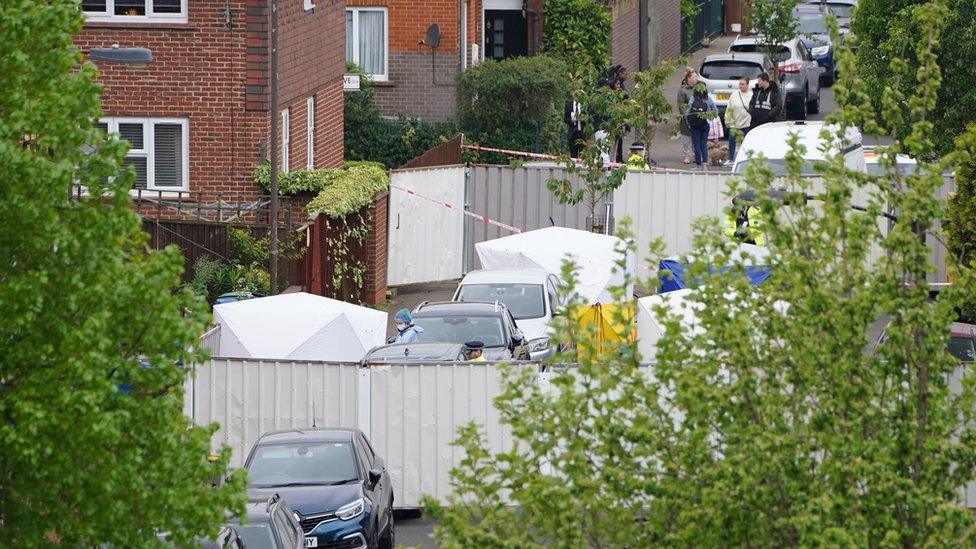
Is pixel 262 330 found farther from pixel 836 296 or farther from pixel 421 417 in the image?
pixel 836 296

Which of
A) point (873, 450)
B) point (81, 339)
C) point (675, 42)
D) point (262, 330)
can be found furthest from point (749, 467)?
point (675, 42)

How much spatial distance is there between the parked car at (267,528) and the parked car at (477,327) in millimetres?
6397

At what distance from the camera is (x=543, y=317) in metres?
22.3

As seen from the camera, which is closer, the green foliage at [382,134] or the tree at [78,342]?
the tree at [78,342]

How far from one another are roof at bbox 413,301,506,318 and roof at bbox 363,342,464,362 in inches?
68.3

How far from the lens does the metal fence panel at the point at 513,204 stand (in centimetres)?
2778

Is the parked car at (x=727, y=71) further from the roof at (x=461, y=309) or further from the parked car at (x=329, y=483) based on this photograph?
A: the parked car at (x=329, y=483)

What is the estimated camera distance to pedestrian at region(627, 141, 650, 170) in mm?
27672

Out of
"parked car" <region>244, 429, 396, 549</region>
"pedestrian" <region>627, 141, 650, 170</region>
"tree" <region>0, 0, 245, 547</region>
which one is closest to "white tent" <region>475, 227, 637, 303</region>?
"pedestrian" <region>627, 141, 650, 170</region>

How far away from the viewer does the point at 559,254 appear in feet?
77.7

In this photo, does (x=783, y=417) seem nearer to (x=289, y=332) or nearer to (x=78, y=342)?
(x=78, y=342)

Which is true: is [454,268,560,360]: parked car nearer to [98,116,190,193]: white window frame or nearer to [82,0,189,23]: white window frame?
[98,116,190,193]: white window frame

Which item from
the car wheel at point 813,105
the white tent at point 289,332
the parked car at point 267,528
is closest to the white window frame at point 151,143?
the white tent at point 289,332

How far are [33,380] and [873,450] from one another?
12.7 feet
